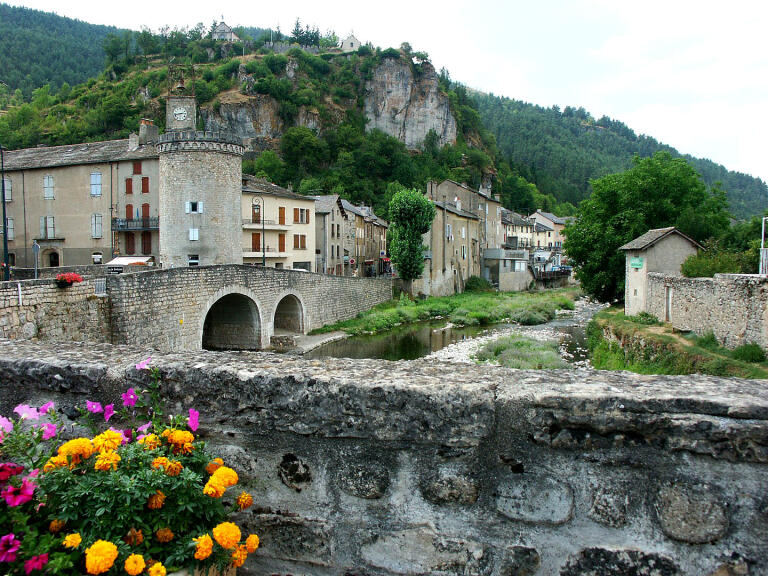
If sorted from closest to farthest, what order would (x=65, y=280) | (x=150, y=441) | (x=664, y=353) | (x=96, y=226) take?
(x=150, y=441), (x=65, y=280), (x=664, y=353), (x=96, y=226)

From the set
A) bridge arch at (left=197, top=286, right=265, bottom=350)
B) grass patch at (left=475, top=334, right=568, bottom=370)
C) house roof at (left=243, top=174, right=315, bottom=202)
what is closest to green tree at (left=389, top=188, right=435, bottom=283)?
house roof at (left=243, top=174, right=315, bottom=202)

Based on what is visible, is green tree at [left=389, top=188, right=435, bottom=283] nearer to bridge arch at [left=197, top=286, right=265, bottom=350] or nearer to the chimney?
the chimney

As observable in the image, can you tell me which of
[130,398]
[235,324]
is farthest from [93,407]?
[235,324]

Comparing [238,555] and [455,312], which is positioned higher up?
[238,555]

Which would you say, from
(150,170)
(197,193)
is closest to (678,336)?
(197,193)

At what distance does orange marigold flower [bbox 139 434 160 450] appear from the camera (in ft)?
7.22

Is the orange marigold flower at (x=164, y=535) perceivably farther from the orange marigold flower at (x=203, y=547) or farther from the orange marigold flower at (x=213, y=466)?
the orange marigold flower at (x=213, y=466)

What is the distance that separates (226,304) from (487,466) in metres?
27.6

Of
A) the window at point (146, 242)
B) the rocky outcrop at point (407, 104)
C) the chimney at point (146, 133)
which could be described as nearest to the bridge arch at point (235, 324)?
the window at point (146, 242)

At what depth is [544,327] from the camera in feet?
118

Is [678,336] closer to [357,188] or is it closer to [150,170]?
[150,170]

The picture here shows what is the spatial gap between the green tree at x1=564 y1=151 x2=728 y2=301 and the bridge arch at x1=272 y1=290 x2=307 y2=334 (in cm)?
1702

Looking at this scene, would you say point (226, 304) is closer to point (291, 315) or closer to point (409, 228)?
point (291, 315)

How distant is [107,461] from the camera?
208 cm
